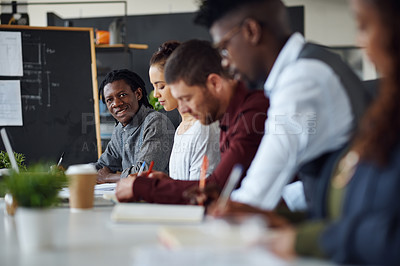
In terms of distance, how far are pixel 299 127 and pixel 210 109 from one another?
69 cm

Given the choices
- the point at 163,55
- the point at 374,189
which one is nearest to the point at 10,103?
the point at 163,55

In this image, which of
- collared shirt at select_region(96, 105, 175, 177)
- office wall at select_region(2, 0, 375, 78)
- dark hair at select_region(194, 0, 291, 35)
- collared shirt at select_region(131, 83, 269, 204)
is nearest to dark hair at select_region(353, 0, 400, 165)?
dark hair at select_region(194, 0, 291, 35)

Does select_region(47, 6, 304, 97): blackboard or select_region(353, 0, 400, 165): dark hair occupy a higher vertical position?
select_region(47, 6, 304, 97): blackboard

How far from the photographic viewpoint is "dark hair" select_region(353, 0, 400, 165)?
879 mm

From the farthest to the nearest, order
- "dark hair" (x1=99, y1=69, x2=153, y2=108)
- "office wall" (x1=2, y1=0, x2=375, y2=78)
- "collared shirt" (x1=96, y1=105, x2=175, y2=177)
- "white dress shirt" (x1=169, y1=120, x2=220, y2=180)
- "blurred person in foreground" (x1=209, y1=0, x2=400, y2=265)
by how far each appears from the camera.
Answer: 1. "office wall" (x1=2, y1=0, x2=375, y2=78)
2. "dark hair" (x1=99, y1=69, x2=153, y2=108)
3. "collared shirt" (x1=96, y1=105, x2=175, y2=177)
4. "white dress shirt" (x1=169, y1=120, x2=220, y2=180)
5. "blurred person in foreground" (x1=209, y1=0, x2=400, y2=265)

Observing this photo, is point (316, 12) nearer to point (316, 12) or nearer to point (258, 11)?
point (316, 12)

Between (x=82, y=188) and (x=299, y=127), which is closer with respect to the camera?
(x=299, y=127)

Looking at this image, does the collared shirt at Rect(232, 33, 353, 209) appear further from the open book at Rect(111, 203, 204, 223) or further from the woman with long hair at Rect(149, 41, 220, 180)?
the woman with long hair at Rect(149, 41, 220, 180)

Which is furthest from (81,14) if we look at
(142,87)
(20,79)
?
(142,87)

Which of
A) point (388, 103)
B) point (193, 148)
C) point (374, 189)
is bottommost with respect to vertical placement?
point (193, 148)

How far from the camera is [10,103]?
13.7 feet

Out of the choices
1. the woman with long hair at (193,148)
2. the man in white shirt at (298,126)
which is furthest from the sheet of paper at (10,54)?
the man in white shirt at (298,126)

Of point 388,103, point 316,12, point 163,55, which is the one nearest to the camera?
point 388,103

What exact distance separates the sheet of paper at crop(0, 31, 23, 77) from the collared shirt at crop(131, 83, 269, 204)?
2810 mm
